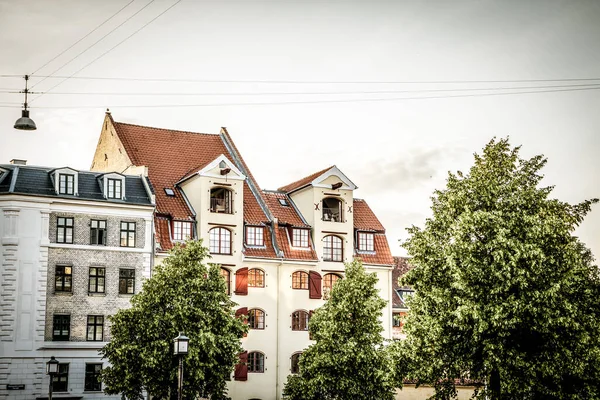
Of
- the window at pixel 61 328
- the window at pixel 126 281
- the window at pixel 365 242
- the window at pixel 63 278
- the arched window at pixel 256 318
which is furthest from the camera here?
the window at pixel 365 242

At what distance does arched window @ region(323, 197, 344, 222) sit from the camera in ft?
206

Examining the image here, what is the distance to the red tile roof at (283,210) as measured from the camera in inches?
2432

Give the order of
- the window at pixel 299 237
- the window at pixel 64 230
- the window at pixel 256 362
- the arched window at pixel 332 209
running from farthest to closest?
the arched window at pixel 332 209
the window at pixel 299 237
the window at pixel 256 362
the window at pixel 64 230

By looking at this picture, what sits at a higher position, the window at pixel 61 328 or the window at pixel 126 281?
the window at pixel 126 281

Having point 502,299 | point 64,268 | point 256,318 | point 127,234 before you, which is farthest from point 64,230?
point 502,299

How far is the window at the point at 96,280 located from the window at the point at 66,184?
4.96 metres

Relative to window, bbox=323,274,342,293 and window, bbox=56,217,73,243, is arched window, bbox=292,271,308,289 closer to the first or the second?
window, bbox=323,274,342,293

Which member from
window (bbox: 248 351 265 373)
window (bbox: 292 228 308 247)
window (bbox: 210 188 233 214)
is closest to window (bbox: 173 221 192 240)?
window (bbox: 210 188 233 214)

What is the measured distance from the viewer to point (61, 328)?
50750 mm

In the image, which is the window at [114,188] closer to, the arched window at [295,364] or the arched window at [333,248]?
the arched window at [333,248]

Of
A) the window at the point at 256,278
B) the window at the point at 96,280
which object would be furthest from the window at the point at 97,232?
the window at the point at 256,278

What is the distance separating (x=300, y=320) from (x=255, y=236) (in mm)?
6568

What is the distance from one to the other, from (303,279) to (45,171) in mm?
18911

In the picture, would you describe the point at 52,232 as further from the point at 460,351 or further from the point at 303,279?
the point at 460,351
